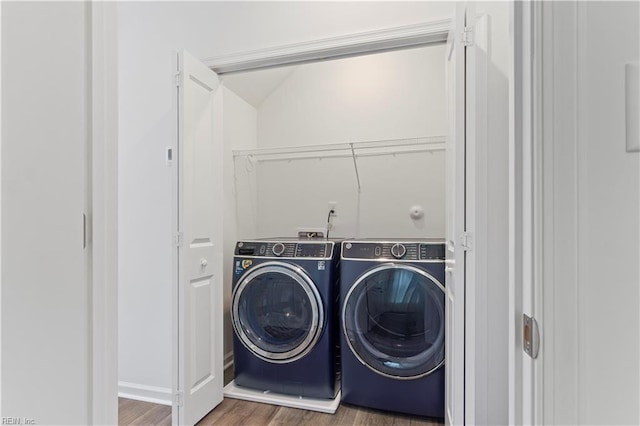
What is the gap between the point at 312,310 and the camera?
80.2 inches

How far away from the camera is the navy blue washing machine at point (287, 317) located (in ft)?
6.71

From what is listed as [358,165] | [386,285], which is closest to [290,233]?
[358,165]

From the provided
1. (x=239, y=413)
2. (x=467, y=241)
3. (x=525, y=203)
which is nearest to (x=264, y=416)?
(x=239, y=413)

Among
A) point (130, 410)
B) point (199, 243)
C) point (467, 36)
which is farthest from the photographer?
point (130, 410)

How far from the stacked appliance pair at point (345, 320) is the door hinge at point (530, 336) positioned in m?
1.33

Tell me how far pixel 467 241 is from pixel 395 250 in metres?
0.66

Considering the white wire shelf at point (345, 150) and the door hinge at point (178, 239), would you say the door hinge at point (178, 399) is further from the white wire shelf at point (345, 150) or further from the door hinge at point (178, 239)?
the white wire shelf at point (345, 150)

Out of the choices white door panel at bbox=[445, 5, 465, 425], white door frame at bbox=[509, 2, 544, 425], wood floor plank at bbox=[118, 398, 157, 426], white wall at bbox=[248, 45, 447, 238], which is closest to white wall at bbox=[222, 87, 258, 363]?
white wall at bbox=[248, 45, 447, 238]

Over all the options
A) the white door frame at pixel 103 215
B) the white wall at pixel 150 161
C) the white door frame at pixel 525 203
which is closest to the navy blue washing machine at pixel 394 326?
the white wall at pixel 150 161

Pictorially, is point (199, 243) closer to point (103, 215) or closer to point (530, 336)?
point (103, 215)
